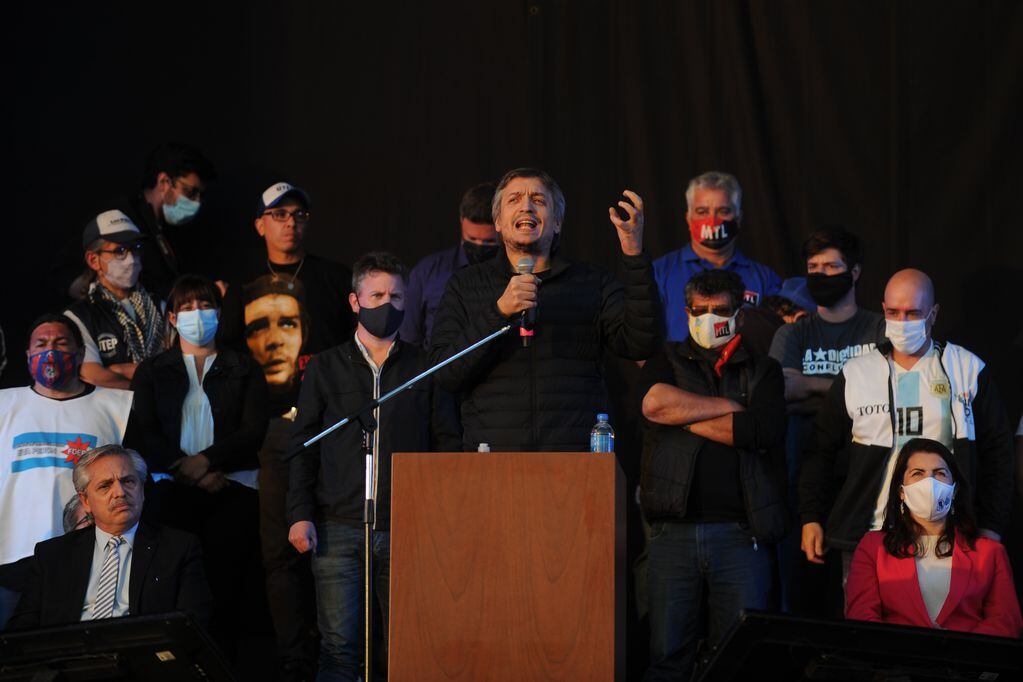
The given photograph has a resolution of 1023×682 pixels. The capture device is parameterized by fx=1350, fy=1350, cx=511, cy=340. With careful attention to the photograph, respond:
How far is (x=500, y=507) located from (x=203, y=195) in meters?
3.64

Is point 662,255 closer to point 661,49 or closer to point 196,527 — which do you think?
point 661,49

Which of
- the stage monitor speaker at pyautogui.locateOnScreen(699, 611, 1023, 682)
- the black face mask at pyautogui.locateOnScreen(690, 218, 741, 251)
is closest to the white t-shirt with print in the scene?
the black face mask at pyautogui.locateOnScreen(690, 218, 741, 251)

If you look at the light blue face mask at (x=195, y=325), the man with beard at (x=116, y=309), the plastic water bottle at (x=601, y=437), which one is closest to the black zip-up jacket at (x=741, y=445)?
the plastic water bottle at (x=601, y=437)

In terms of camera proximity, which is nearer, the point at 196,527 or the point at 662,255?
the point at 196,527

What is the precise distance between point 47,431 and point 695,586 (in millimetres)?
2412

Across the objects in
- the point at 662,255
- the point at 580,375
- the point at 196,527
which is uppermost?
the point at 662,255

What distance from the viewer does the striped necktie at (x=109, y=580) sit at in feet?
14.2

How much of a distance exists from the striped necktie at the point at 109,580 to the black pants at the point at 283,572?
1.03 meters

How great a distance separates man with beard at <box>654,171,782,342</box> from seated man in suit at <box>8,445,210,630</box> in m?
2.24

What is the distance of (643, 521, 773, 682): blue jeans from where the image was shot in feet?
15.0

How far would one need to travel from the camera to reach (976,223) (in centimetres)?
621

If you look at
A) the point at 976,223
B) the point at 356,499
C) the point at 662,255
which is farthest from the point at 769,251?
the point at 356,499

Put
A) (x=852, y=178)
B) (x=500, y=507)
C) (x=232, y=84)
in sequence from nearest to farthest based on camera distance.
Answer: (x=500, y=507) → (x=852, y=178) → (x=232, y=84)

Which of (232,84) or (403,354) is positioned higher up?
(232,84)
